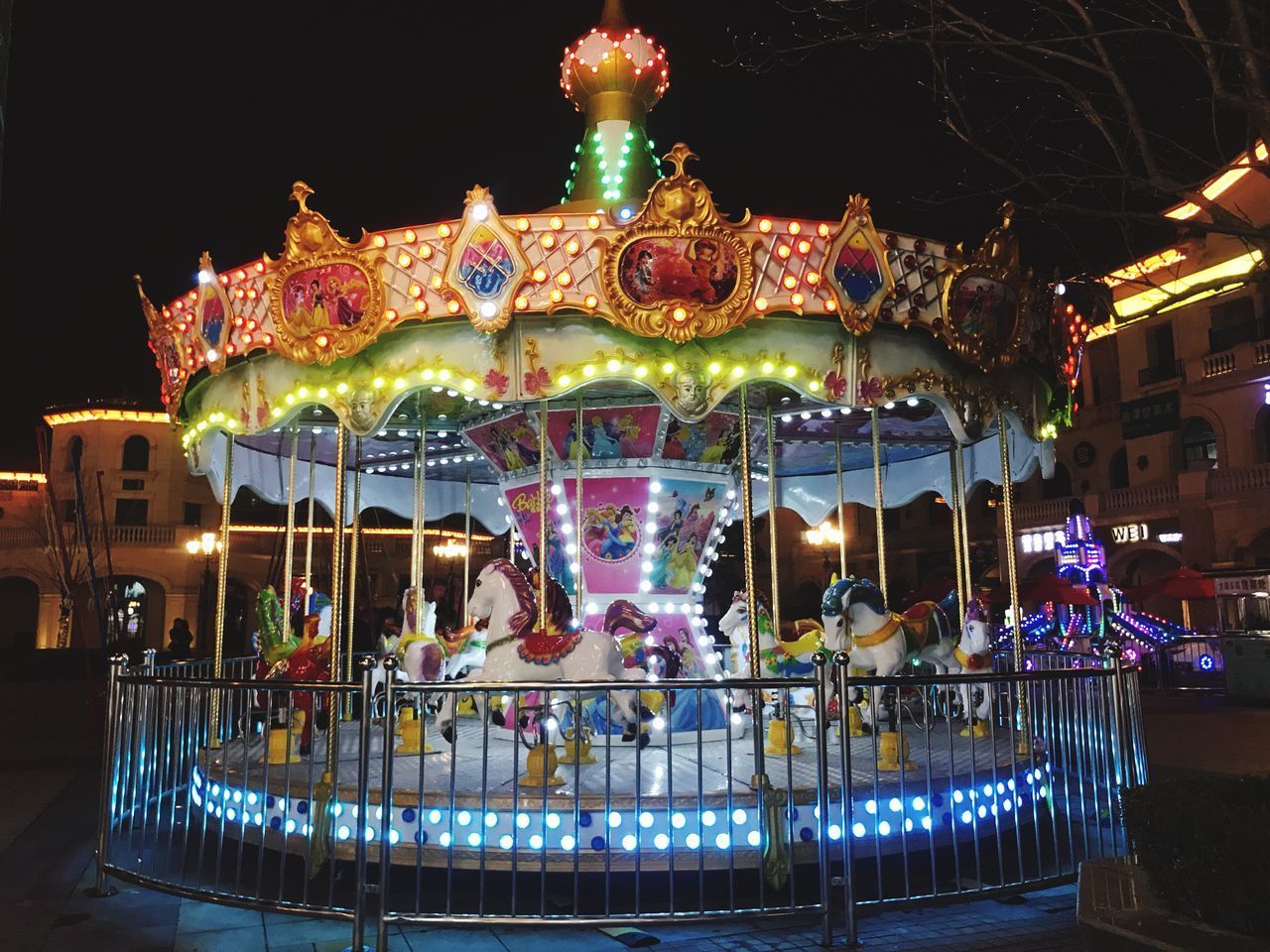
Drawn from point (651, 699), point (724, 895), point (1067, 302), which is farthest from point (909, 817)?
point (1067, 302)

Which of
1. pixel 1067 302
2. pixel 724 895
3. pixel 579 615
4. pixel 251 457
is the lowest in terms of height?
pixel 724 895

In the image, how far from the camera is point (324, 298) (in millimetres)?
6922

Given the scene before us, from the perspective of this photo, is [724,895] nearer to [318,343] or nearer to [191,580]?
[318,343]

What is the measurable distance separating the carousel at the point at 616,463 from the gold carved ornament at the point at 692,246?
0.02m

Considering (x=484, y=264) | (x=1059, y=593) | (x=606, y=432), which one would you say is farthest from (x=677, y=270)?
(x=1059, y=593)

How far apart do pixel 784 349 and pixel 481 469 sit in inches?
237

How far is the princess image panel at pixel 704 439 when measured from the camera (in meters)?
8.84

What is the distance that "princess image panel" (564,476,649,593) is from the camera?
898cm

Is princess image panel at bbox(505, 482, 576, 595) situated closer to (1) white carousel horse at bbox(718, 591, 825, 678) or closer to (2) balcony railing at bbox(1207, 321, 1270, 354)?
(1) white carousel horse at bbox(718, 591, 825, 678)

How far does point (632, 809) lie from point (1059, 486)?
29.8 meters

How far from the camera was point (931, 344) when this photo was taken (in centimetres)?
736

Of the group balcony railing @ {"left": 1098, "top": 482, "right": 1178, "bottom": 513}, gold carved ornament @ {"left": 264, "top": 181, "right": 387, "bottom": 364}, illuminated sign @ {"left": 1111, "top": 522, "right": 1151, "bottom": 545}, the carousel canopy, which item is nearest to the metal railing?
the carousel canopy

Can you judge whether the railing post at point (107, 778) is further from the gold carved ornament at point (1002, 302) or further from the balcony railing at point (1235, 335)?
Answer: the balcony railing at point (1235, 335)

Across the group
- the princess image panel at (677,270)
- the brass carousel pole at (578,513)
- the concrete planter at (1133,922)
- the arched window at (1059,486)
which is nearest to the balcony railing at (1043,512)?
Answer: the arched window at (1059,486)
